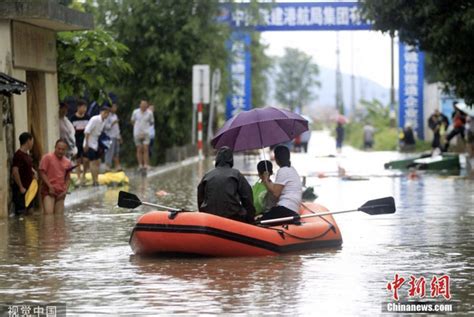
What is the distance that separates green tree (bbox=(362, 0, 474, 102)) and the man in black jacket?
1398cm

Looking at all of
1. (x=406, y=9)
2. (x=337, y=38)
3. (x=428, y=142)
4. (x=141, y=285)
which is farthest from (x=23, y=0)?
(x=337, y=38)

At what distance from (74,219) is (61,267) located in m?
6.46

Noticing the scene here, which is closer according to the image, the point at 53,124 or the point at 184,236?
the point at 184,236

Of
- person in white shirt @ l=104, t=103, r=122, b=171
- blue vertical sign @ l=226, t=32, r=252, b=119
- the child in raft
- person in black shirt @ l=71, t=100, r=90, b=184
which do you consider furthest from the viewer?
blue vertical sign @ l=226, t=32, r=252, b=119

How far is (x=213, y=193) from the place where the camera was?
15469 mm

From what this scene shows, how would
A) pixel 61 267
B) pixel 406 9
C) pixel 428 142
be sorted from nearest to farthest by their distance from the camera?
pixel 61 267
pixel 406 9
pixel 428 142

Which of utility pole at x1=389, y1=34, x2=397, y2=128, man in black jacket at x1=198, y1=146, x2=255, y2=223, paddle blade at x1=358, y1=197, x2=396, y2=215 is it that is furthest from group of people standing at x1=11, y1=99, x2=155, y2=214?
utility pole at x1=389, y1=34, x2=397, y2=128

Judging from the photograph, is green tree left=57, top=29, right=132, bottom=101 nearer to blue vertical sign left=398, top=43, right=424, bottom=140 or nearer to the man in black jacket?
the man in black jacket

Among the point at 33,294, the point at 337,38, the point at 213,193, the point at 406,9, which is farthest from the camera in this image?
the point at 337,38

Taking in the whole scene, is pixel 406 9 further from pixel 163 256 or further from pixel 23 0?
pixel 163 256

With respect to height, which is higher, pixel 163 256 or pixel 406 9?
pixel 406 9

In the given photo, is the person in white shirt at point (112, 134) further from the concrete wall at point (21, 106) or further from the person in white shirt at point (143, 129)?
the concrete wall at point (21, 106)

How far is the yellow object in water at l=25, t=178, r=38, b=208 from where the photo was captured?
2130 cm

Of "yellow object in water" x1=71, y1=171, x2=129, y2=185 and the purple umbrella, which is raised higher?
the purple umbrella
